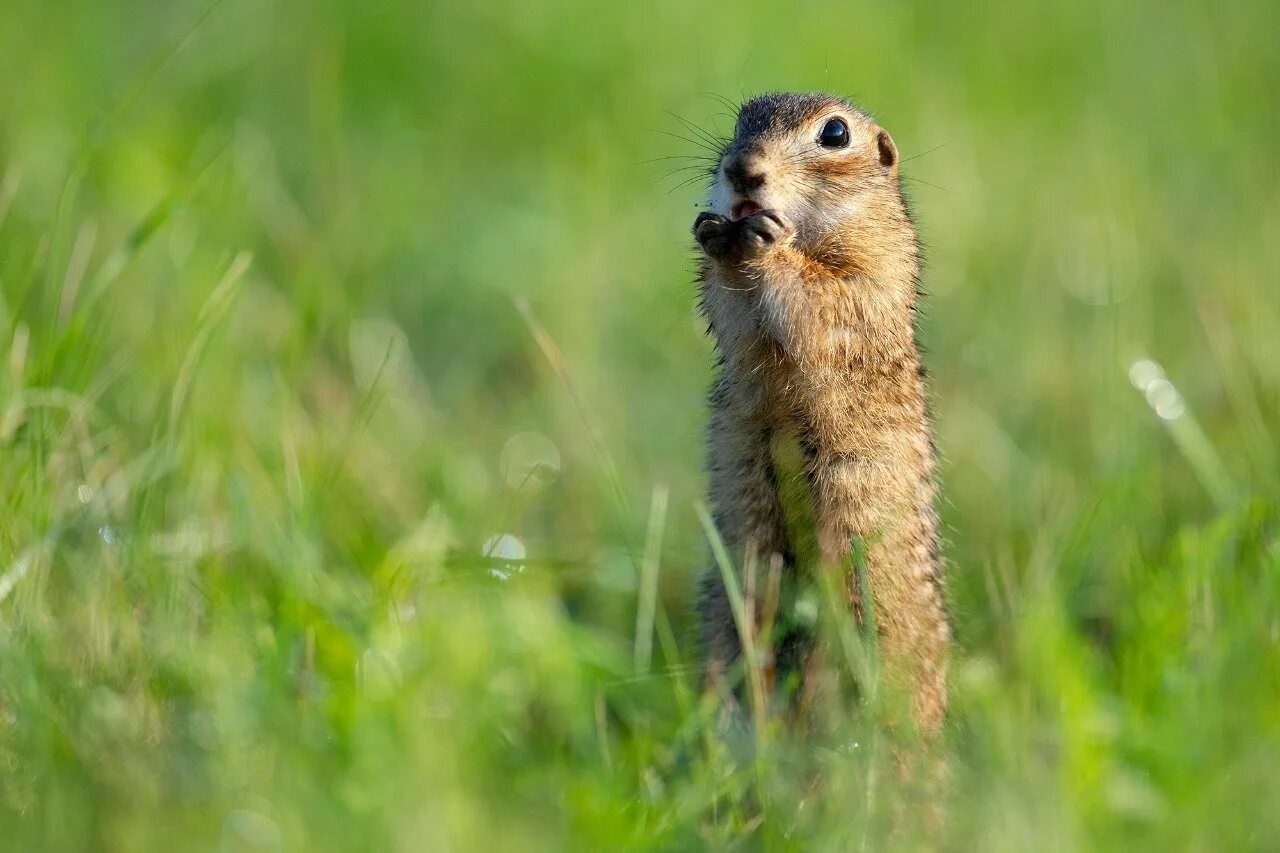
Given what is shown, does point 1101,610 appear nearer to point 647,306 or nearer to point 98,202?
point 647,306

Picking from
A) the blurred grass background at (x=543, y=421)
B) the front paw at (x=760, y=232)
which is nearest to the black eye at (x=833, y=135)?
the front paw at (x=760, y=232)

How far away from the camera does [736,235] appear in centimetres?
373

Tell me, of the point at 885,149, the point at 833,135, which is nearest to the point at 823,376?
the point at 833,135

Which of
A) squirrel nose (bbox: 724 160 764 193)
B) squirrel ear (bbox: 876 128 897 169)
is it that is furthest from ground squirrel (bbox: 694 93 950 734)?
squirrel ear (bbox: 876 128 897 169)

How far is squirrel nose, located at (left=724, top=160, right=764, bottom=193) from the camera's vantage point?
376cm

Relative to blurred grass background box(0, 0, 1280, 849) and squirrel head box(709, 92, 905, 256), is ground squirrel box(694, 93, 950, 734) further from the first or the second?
blurred grass background box(0, 0, 1280, 849)

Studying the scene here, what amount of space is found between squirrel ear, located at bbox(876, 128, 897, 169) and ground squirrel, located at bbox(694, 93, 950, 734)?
0.16 metres

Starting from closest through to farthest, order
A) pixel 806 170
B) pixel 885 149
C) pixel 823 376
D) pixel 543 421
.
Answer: pixel 823 376 → pixel 806 170 → pixel 885 149 → pixel 543 421

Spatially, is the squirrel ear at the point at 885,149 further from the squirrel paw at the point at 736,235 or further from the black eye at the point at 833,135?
the squirrel paw at the point at 736,235

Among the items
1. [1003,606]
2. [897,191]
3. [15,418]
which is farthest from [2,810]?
[897,191]

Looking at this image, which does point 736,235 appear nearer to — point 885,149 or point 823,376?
point 823,376

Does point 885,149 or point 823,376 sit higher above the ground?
point 885,149

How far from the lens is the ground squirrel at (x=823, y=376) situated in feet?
11.9

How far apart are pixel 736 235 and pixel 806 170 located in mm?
317
